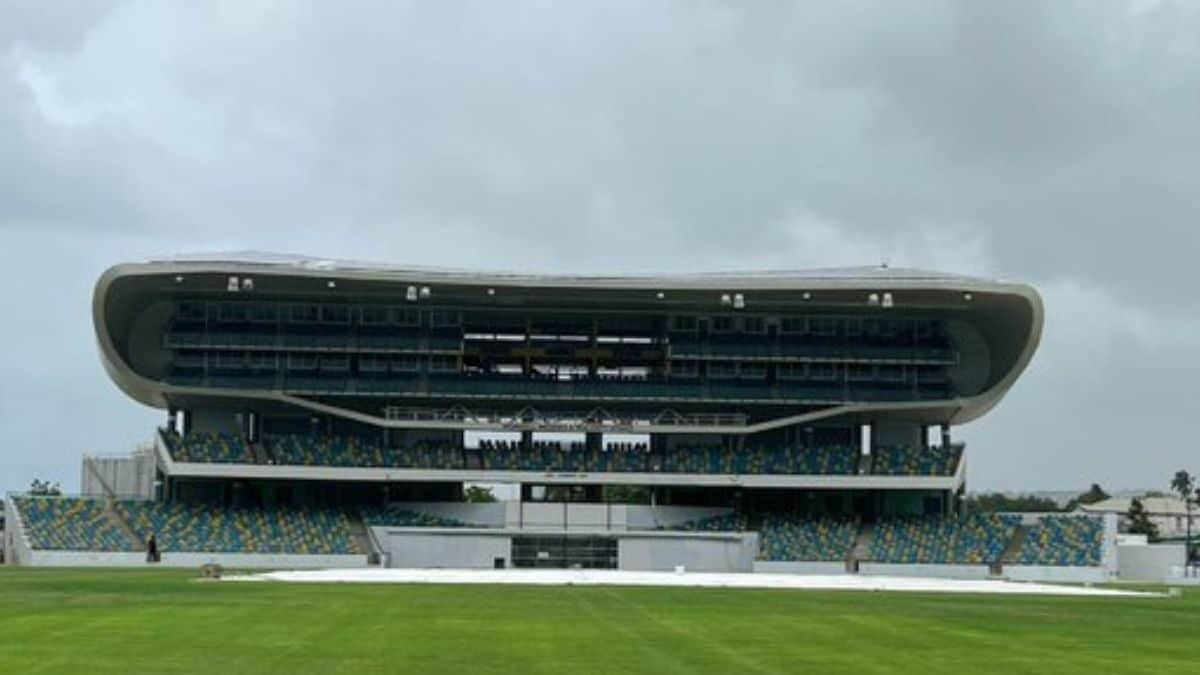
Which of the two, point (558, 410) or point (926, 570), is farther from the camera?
point (558, 410)

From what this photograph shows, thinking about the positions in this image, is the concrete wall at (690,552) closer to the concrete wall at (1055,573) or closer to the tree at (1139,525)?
the concrete wall at (1055,573)

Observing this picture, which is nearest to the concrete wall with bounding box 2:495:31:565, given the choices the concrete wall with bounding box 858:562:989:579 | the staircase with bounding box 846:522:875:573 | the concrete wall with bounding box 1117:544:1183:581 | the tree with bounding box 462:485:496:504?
the staircase with bounding box 846:522:875:573

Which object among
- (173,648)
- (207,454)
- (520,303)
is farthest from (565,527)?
(173,648)

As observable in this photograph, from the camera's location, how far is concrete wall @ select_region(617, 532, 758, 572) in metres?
82.7

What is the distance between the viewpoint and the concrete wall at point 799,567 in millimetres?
79625

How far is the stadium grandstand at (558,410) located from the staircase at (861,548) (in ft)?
0.71

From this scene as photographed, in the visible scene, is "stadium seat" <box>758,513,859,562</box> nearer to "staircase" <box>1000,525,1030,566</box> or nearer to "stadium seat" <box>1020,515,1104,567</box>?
"staircase" <box>1000,525,1030,566</box>

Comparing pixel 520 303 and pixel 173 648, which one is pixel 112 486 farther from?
pixel 173 648

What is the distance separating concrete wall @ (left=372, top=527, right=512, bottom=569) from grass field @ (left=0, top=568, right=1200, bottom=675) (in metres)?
34.2

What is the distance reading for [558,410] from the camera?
90.4 metres

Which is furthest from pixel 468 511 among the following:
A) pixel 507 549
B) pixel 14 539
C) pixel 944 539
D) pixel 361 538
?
pixel 944 539

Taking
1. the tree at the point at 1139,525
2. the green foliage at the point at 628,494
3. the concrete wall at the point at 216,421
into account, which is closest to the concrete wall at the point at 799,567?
the green foliage at the point at 628,494

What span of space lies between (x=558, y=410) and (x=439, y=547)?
1152 centimetres

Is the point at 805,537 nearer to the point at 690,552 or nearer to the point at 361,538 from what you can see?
the point at 690,552
